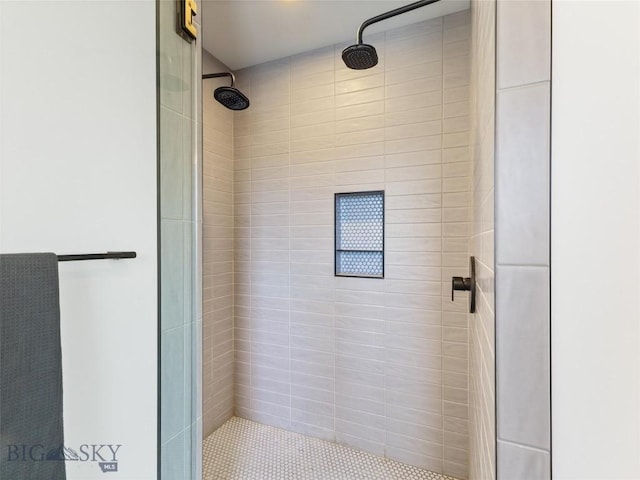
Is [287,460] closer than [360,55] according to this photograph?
No

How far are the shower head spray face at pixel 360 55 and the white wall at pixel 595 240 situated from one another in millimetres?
1096

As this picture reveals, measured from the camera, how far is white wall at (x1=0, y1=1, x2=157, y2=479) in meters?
0.67

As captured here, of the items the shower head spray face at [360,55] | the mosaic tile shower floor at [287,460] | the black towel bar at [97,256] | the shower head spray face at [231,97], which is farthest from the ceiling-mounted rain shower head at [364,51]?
Result: the mosaic tile shower floor at [287,460]

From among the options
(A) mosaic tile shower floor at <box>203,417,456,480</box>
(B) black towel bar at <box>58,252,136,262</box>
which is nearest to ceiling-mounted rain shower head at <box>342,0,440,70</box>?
(B) black towel bar at <box>58,252,136,262</box>

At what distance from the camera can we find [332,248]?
6.37 ft

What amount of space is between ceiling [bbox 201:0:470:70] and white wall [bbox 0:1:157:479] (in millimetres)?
938

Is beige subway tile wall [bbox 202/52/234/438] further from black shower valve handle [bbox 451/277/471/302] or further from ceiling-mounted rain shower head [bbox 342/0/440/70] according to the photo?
black shower valve handle [bbox 451/277/471/302]

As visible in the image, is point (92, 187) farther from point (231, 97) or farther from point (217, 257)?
point (217, 257)

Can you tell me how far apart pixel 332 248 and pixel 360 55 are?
1075 millimetres

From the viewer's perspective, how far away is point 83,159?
775 mm

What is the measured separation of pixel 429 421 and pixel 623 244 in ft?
5.59

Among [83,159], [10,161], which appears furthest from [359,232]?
[10,161]

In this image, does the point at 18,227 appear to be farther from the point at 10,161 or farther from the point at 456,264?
the point at 456,264

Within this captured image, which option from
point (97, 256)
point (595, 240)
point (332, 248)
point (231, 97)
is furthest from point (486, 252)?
point (231, 97)
